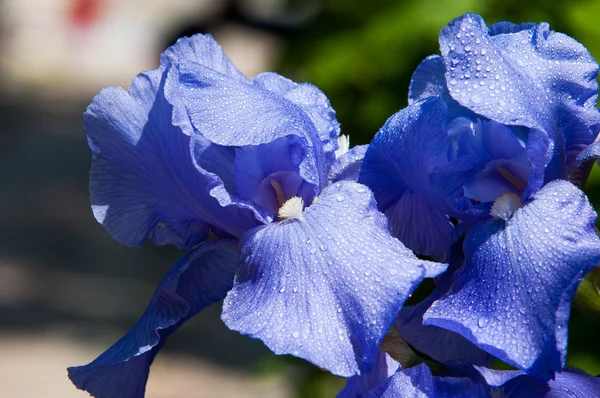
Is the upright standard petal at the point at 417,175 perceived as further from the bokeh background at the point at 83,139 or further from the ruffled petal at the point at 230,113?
the bokeh background at the point at 83,139

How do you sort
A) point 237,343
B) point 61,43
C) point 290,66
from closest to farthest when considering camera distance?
point 290,66
point 237,343
point 61,43

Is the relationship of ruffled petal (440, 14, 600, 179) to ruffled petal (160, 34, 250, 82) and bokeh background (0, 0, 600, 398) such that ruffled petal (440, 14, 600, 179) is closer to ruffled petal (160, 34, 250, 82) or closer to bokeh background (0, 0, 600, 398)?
ruffled petal (160, 34, 250, 82)

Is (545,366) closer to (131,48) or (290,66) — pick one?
(290,66)

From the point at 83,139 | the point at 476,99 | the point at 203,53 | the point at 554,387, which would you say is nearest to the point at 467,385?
the point at 554,387

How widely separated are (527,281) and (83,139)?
6.88 meters

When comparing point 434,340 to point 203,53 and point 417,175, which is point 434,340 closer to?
point 417,175

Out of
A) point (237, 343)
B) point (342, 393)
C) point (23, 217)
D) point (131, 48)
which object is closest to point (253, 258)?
point (342, 393)

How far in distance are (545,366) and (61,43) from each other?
872 centimetres

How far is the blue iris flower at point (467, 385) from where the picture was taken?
1.71 feet

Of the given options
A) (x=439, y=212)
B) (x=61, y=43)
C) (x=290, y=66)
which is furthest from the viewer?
(x=61, y=43)

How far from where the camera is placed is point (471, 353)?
0.57 m

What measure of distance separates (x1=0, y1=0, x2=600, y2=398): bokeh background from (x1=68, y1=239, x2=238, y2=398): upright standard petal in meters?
0.54

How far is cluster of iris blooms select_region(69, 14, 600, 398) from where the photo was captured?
1.62 feet

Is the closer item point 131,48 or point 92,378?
point 92,378
